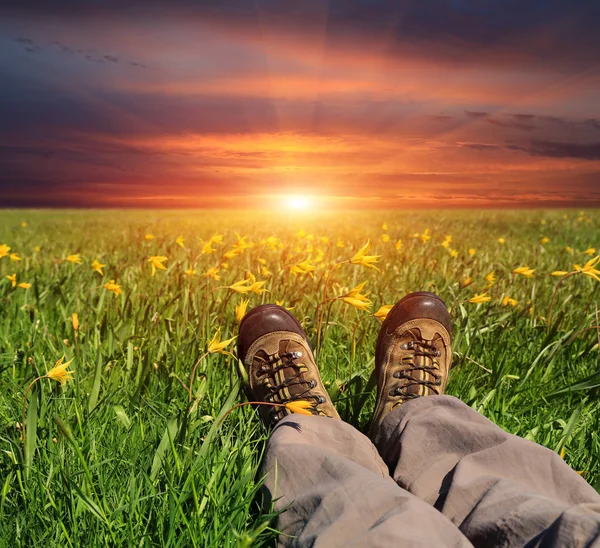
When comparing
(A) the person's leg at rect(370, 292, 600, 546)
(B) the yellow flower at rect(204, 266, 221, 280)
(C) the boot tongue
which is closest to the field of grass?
(B) the yellow flower at rect(204, 266, 221, 280)

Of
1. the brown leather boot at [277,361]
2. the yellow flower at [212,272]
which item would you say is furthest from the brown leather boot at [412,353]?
the yellow flower at [212,272]

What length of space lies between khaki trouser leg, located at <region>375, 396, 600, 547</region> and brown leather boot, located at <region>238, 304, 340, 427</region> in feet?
1.22

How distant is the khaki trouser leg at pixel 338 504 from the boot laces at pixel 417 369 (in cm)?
61

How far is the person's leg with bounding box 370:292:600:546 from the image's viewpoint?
4.43ft

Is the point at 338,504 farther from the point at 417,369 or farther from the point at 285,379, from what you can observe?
the point at 417,369

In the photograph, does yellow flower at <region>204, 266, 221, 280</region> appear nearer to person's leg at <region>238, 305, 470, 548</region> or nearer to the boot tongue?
the boot tongue

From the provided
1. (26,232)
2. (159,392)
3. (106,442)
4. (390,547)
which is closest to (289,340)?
(159,392)

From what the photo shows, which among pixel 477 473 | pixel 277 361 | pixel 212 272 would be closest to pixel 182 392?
pixel 277 361

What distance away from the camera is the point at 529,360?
9.17ft

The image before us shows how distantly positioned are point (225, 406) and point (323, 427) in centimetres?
32

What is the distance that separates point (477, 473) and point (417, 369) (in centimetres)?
87

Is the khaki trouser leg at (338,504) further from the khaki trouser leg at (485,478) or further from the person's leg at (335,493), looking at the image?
the khaki trouser leg at (485,478)

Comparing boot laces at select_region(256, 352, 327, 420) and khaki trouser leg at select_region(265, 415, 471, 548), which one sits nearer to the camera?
khaki trouser leg at select_region(265, 415, 471, 548)

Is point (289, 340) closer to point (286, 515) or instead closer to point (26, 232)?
point (286, 515)
